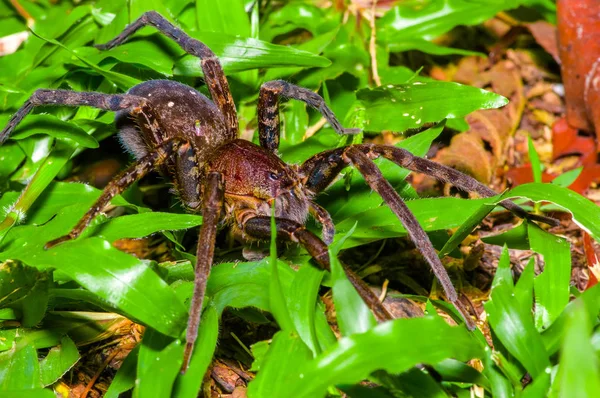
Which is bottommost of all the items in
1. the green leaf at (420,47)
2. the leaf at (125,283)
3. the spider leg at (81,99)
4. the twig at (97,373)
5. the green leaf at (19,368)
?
the twig at (97,373)

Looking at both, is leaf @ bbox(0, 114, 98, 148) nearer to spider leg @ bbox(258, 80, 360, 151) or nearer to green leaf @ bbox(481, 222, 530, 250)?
spider leg @ bbox(258, 80, 360, 151)

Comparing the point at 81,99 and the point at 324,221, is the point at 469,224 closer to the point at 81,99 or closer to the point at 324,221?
the point at 324,221

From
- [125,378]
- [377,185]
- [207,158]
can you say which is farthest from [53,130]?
Result: [377,185]

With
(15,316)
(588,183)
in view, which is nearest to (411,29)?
(588,183)

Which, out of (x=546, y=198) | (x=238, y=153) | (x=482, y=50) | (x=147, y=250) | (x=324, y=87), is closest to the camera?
(x=546, y=198)

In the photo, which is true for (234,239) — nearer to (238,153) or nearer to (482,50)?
(238,153)

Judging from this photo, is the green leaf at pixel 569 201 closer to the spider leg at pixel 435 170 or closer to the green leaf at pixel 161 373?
the spider leg at pixel 435 170

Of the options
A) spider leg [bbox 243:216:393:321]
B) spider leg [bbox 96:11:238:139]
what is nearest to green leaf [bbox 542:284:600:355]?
spider leg [bbox 243:216:393:321]

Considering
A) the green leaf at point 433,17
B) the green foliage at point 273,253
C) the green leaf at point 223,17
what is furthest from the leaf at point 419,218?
the green leaf at point 433,17
